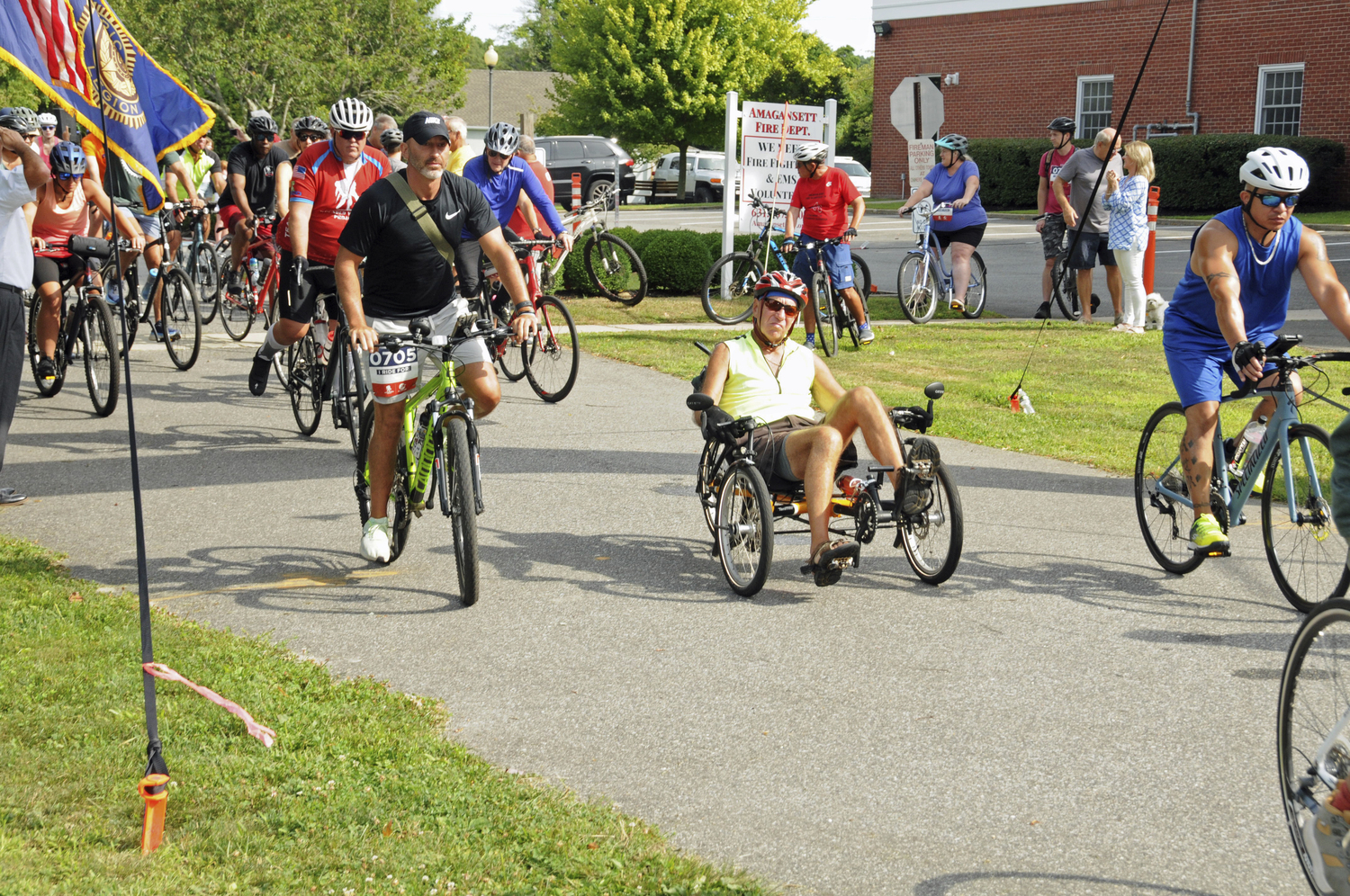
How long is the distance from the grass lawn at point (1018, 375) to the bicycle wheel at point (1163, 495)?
6.40 feet

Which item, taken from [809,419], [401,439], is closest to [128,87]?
[401,439]

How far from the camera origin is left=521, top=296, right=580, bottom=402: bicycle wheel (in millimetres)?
10648

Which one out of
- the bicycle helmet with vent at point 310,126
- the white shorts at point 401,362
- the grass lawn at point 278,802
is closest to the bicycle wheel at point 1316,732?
the grass lawn at point 278,802

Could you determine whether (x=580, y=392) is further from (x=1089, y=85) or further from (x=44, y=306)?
(x=1089, y=85)

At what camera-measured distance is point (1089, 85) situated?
37562mm

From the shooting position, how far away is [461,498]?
561 centimetres

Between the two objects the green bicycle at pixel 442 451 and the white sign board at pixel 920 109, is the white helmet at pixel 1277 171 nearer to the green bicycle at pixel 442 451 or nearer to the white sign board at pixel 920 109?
the green bicycle at pixel 442 451

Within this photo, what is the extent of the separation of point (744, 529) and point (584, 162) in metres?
34.1

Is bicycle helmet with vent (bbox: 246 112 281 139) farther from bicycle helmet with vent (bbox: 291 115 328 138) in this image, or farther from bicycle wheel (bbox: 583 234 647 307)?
bicycle wheel (bbox: 583 234 647 307)

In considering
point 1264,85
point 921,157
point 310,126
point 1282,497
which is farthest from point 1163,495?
point 1264,85

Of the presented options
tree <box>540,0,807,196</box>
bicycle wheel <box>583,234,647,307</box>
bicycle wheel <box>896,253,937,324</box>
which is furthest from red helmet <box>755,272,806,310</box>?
tree <box>540,0,807,196</box>

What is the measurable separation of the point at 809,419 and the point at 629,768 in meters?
2.75

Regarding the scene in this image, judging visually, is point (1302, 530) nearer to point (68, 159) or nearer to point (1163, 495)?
point (1163, 495)

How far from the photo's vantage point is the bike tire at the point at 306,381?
29.9ft
